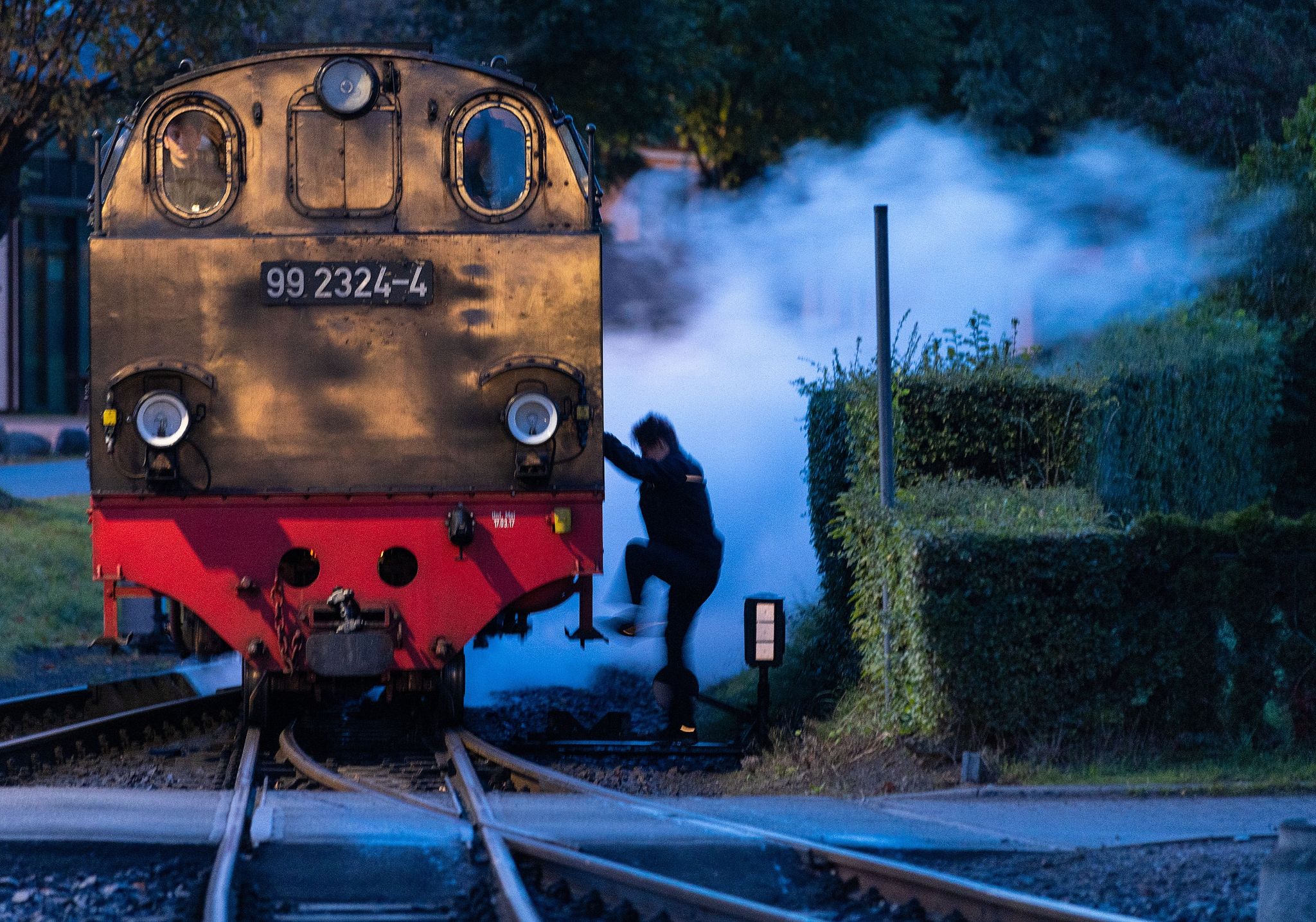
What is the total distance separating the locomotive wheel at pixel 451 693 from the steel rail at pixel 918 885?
1.94 m

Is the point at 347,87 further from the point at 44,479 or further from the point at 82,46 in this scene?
the point at 44,479

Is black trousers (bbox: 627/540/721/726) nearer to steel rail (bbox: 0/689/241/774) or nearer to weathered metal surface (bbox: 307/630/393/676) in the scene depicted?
weathered metal surface (bbox: 307/630/393/676)

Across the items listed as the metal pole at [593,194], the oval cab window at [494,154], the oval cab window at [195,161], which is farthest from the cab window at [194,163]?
the metal pole at [593,194]

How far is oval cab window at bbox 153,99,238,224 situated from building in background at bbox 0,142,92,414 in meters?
28.8

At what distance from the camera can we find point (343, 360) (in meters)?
8.36

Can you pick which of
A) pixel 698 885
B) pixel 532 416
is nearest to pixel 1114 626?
pixel 698 885

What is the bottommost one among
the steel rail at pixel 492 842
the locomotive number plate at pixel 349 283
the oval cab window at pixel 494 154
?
the steel rail at pixel 492 842

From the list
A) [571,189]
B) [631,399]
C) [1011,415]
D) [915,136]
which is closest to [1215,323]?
[1011,415]

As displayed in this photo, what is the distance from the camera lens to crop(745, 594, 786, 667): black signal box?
9359mm

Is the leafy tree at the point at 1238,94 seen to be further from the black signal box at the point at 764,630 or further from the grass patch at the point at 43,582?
the grass patch at the point at 43,582

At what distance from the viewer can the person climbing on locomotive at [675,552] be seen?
9656mm

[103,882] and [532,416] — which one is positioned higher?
[532,416]

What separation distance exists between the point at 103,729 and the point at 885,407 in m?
5.02

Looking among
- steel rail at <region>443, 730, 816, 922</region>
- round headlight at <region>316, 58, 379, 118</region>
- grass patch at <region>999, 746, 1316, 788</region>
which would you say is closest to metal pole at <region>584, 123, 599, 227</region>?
Result: round headlight at <region>316, 58, 379, 118</region>
